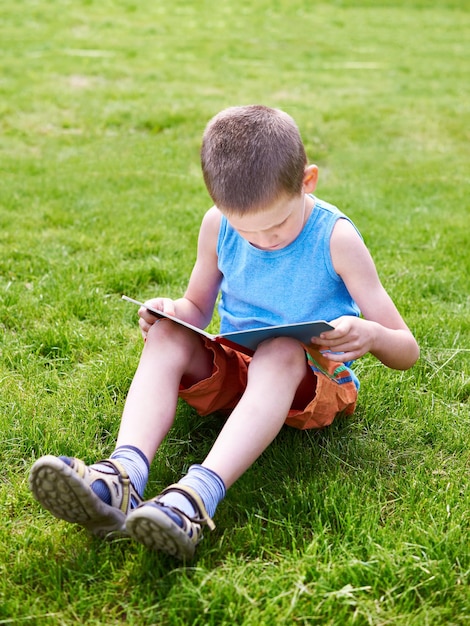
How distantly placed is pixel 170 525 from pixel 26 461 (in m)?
0.74

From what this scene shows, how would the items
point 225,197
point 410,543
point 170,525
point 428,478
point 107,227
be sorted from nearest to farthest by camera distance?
point 170,525
point 410,543
point 225,197
point 428,478
point 107,227

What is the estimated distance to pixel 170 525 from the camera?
1589mm

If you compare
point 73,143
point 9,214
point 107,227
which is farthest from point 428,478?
point 73,143

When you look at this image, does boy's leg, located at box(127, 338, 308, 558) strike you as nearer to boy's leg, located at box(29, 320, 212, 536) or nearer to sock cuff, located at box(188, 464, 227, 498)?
sock cuff, located at box(188, 464, 227, 498)

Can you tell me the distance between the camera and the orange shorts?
209cm

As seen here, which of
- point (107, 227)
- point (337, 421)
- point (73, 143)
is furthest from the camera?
point (73, 143)

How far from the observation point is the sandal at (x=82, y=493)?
162cm

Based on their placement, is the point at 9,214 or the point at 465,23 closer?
the point at 9,214

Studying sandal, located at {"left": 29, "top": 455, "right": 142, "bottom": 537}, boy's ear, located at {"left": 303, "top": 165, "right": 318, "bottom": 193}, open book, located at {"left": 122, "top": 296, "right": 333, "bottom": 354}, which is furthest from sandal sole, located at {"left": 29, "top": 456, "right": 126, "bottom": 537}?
boy's ear, located at {"left": 303, "top": 165, "right": 318, "bottom": 193}

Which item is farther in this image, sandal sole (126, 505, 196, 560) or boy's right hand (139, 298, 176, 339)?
boy's right hand (139, 298, 176, 339)

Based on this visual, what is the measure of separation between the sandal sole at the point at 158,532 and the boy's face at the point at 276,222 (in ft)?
2.52

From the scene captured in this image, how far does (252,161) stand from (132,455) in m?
0.79

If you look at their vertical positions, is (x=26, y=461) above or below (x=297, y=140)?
below

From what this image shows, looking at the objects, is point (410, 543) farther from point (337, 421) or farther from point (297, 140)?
point (297, 140)
